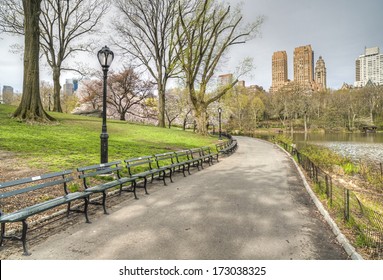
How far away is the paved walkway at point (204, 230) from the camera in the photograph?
4.00 metres

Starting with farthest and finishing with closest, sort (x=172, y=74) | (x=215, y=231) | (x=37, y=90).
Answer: (x=172, y=74), (x=37, y=90), (x=215, y=231)

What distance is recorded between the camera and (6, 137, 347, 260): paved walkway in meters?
4.00

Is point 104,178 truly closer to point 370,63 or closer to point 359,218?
point 359,218

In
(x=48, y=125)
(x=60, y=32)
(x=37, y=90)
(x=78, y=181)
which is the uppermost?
(x=60, y=32)

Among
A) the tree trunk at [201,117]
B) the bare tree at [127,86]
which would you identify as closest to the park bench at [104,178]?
the tree trunk at [201,117]

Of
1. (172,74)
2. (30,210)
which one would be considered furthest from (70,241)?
(172,74)

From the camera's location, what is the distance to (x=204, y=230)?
4.84 meters

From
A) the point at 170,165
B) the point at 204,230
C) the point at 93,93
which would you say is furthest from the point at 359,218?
the point at 93,93

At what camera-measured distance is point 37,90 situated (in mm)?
15945

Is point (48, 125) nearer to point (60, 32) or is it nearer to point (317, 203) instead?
point (317, 203)

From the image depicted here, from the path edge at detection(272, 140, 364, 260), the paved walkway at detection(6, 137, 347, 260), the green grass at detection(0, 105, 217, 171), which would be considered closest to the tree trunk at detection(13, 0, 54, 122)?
the green grass at detection(0, 105, 217, 171)

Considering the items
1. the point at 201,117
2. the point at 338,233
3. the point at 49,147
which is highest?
the point at 201,117
